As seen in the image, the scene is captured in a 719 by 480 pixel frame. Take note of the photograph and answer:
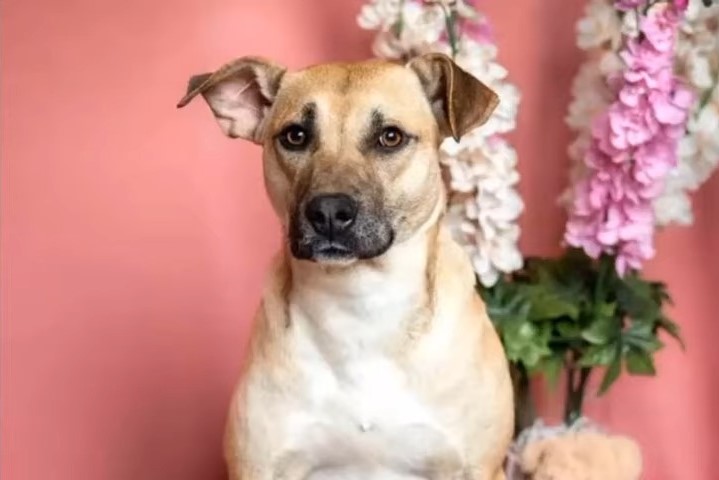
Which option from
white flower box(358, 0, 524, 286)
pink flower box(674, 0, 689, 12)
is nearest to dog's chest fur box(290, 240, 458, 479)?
white flower box(358, 0, 524, 286)

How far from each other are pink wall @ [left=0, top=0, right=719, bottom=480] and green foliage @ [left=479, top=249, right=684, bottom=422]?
0.24m

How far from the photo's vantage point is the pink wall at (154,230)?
7.36 ft

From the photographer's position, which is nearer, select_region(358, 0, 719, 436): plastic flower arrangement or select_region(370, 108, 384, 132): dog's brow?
select_region(370, 108, 384, 132): dog's brow

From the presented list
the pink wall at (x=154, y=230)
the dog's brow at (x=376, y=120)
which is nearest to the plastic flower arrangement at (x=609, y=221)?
the pink wall at (x=154, y=230)

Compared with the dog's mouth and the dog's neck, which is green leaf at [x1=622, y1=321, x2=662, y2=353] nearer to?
the dog's neck

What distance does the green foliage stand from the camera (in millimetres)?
2111

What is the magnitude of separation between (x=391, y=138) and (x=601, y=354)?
2.10 ft

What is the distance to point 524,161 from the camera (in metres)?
2.40

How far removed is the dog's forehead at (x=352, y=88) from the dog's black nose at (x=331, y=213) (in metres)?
0.17

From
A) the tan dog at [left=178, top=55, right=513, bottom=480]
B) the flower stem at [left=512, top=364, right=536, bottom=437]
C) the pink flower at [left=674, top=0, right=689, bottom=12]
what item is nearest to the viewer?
the tan dog at [left=178, top=55, right=513, bottom=480]

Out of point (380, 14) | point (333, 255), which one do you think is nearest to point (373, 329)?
point (333, 255)

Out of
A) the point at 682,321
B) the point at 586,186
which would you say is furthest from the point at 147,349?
the point at 682,321

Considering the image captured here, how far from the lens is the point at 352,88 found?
5.59ft

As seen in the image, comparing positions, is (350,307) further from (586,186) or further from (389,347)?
(586,186)
